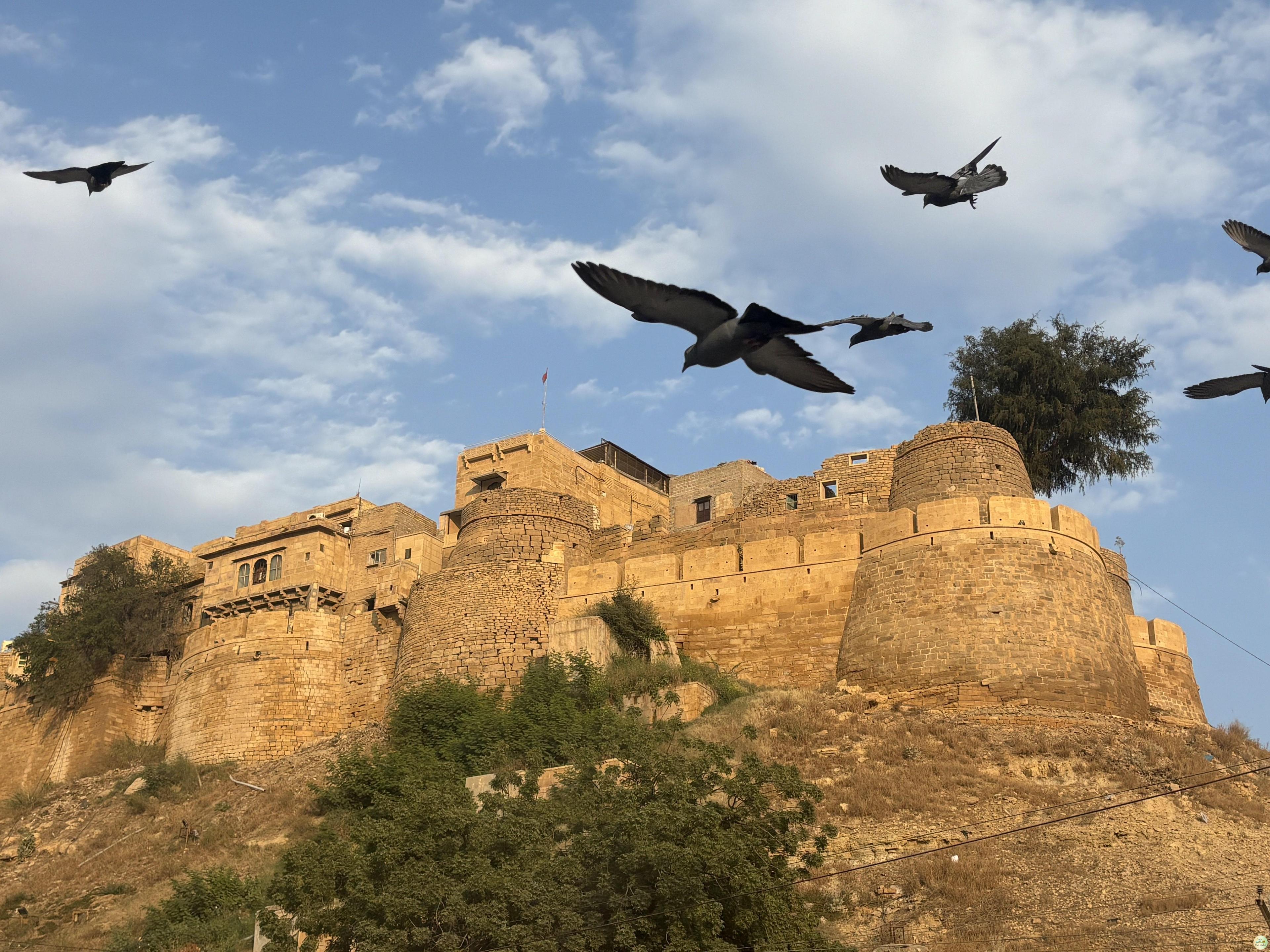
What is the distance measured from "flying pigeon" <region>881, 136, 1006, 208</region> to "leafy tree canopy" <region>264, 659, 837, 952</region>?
20.5ft

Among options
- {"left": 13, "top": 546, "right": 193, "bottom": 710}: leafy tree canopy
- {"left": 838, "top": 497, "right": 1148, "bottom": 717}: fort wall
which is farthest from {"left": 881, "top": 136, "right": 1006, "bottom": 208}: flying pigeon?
{"left": 13, "top": 546, "right": 193, "bottom": 710}: leafy tree canopy

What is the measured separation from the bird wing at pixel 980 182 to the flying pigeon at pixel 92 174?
852 cm

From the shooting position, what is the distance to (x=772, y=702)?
2144 centimetres

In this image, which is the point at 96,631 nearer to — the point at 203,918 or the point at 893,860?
the point at 203,918

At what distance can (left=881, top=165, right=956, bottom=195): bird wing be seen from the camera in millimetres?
14031

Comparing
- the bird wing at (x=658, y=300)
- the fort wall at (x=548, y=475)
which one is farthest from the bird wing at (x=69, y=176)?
the fort wall at (x=548, y=475)

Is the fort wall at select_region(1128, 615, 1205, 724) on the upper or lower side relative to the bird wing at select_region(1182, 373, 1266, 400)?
lower

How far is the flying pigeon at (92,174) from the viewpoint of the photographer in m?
14.1

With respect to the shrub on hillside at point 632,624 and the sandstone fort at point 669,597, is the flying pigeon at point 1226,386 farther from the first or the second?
the shrub on hillside at point 632,624

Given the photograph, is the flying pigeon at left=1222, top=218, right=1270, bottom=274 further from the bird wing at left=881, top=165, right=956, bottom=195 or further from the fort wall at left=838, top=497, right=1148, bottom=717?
the fort wall at left=838, top=497, right=1148, bottom=717

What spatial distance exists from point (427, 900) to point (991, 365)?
18.3m

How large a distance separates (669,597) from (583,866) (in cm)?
1121

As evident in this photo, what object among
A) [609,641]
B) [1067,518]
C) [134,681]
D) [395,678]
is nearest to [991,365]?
[1067,518]

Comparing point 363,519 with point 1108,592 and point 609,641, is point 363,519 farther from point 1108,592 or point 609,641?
point 1108,592
